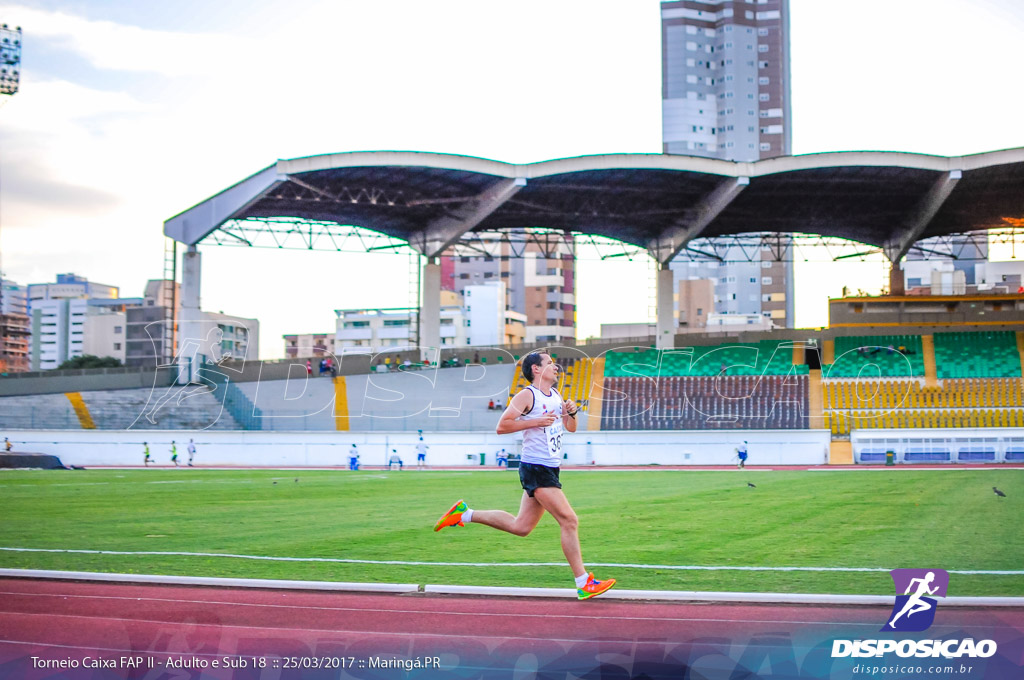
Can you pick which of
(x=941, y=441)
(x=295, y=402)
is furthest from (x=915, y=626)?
(x=295, y=402)

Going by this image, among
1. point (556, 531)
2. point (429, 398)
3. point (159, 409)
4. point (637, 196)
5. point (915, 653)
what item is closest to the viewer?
point (915, 653)

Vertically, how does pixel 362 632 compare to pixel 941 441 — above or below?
above

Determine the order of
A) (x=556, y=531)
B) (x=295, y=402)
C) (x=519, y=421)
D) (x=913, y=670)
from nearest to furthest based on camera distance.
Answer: (x=913, y=670)
(x=519, y=421)
(x=556, y=531)
(x=295, y=402)

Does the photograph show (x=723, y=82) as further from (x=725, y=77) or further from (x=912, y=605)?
(x=912, y=605)

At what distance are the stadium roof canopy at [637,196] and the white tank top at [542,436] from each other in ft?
109

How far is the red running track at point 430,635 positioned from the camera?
611 cm

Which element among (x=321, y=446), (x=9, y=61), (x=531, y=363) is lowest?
(x=321, y=446)

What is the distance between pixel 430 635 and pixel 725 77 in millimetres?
106902

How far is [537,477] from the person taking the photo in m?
8.27

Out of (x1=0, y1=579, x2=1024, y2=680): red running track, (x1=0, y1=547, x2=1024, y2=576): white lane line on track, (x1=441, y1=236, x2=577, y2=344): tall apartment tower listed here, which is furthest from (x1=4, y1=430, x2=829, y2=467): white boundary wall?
(x1=441, y1=236, x2=577, y2=344): tall apartment tower

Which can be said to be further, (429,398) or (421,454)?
(429,398)

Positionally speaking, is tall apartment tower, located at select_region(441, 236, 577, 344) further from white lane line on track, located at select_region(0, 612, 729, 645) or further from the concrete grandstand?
white lane line on track, located at select_region(0, 612, 729, 645)

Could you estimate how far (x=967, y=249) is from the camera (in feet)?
253

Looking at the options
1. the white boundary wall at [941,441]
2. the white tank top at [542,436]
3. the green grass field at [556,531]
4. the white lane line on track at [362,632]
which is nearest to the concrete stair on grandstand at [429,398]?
the green grass field at [556,531]
